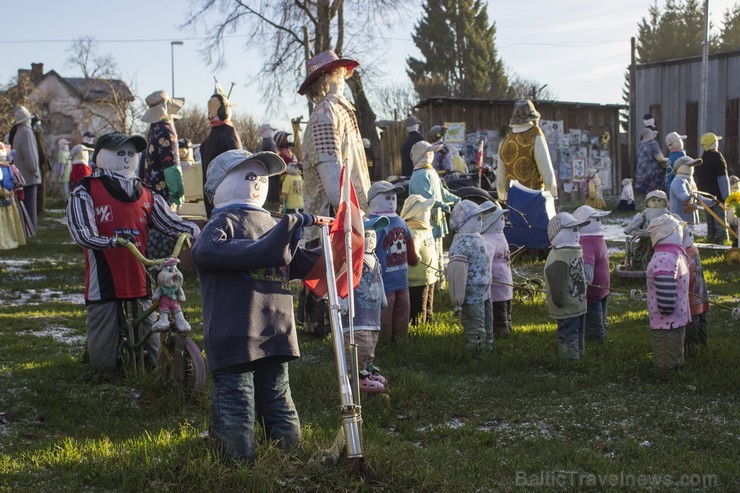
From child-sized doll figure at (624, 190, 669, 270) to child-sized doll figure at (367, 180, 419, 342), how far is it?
2.93 m

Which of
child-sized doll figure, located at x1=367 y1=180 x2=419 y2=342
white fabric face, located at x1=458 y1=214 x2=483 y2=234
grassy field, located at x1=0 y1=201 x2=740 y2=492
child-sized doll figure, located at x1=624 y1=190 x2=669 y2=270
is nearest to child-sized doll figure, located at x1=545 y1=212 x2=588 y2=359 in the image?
grassy field, located at x1=0 y1=201 x2=740 y2=492

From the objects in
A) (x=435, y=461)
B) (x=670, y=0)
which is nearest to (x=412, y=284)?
(x=435, y=461)

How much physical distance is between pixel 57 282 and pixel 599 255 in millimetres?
7467

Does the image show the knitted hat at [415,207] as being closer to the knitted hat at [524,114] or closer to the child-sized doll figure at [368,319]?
the child-sized doll figure at [368,319]

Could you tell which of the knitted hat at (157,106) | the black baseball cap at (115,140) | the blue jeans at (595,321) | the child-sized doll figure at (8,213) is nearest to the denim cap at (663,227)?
the blue jeans at (595,321)

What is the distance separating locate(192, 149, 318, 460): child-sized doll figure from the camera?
422cm

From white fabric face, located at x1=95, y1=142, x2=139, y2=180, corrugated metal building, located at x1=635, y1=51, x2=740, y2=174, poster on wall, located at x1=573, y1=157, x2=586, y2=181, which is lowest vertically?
white fabric face, located at x1=95, y1=142, x2=139, y2=180

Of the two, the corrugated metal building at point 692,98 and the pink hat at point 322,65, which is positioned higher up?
the corrugated metal building at point 692,98

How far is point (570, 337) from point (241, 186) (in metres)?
3.63

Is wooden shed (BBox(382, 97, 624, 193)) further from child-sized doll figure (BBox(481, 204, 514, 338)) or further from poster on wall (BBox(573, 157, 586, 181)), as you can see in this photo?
child-sized doll figure (BBox(481, 204, 514, 338))

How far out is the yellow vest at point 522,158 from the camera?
1097 cm

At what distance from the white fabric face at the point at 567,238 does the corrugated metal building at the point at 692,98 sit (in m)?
24.0

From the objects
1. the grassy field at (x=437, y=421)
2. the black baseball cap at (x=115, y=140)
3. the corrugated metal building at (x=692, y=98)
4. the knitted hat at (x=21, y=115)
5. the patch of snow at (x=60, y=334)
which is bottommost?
the grassy field at (x=437, y=421)

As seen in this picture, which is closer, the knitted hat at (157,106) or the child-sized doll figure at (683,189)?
the knitted hat at (157,106)
